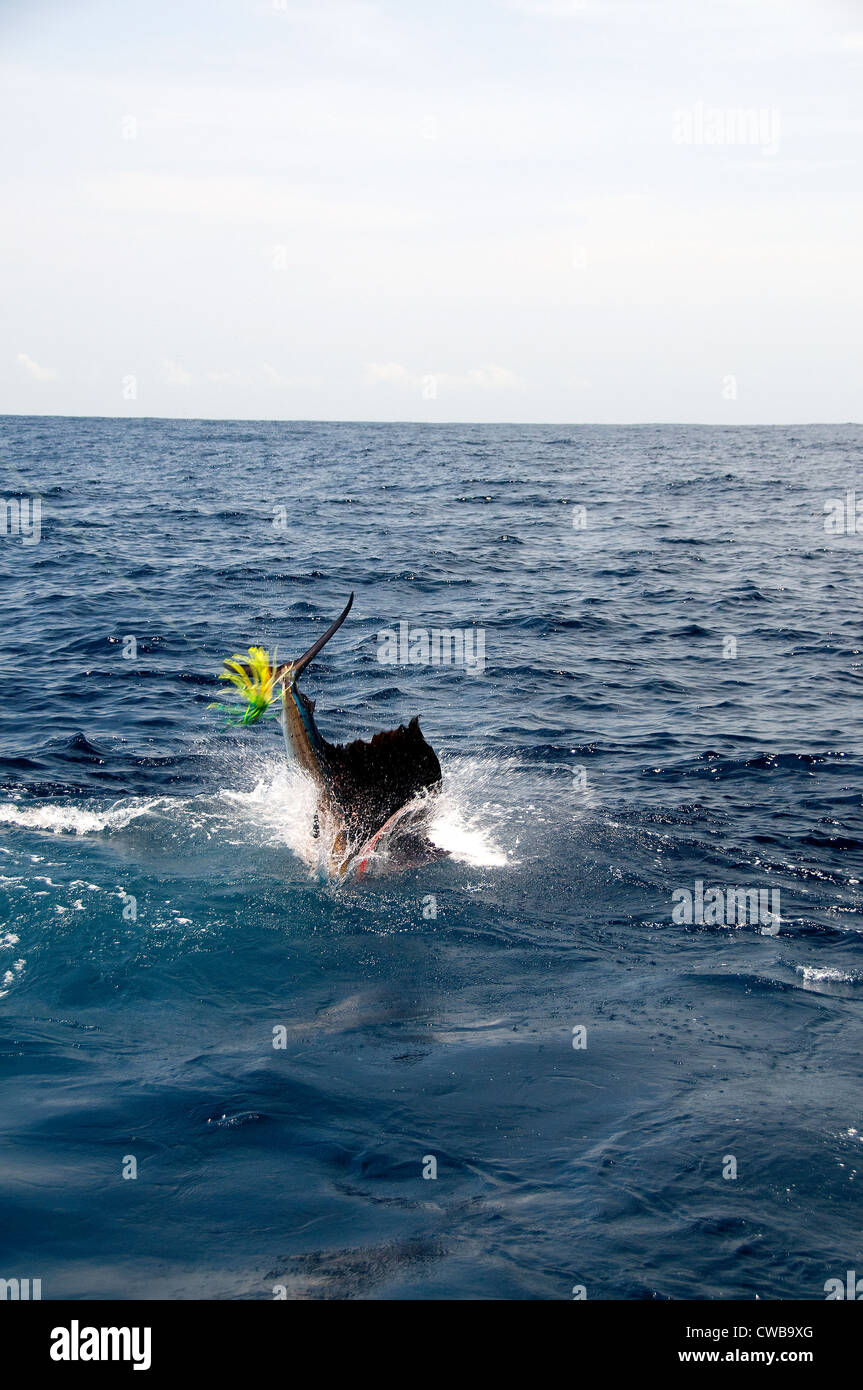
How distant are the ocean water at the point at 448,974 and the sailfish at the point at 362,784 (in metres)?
0.41

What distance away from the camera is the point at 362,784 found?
1217 cm

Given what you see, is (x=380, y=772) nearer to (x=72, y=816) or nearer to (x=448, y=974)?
(x=448, y=974)

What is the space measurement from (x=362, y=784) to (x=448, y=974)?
2.89 meters

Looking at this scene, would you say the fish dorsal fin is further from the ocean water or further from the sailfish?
the ocean water

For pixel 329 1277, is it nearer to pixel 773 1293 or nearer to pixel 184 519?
pixel 773 1293

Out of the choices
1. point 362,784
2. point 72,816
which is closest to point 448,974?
point 362,784

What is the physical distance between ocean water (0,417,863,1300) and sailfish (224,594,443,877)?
411 mm

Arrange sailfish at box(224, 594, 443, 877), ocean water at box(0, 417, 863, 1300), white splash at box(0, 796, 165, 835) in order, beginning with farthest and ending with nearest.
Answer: white splash at box(0, 796, 165, 835)
sailfish at box(224, 594, 443, 877)
ocean water at box(0, 417, 863, 1300)

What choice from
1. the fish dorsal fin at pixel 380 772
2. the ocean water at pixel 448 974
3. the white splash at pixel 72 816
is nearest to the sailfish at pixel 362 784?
the fish dorsal fin at pixel 380 772

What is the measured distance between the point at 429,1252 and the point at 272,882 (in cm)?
578

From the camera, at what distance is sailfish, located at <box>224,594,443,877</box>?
452 inches

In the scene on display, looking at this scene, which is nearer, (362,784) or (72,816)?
(362,784)

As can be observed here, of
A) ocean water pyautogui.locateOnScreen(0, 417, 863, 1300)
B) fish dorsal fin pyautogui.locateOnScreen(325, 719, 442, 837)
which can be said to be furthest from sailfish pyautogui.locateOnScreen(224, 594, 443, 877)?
ocean water pyautogui.locateOnScreen(0, 417, 863, 1300)
